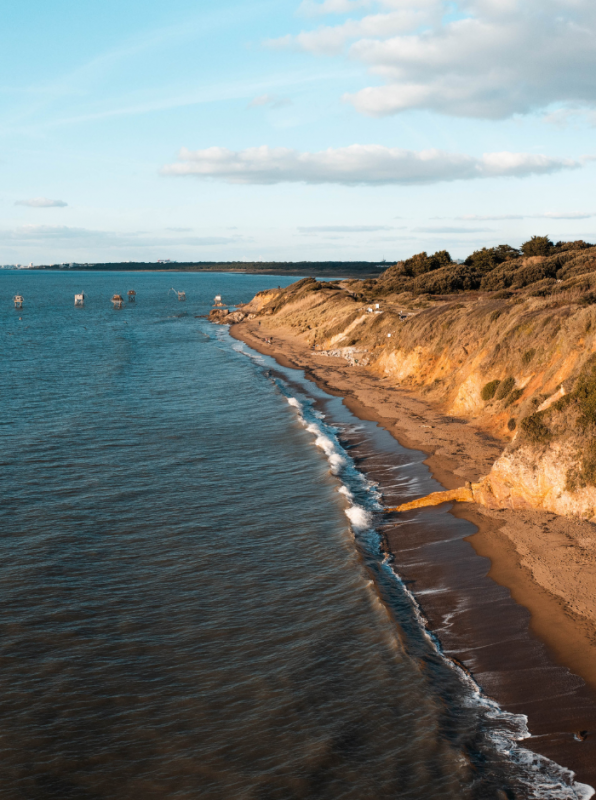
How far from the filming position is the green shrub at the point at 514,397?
29.7 m

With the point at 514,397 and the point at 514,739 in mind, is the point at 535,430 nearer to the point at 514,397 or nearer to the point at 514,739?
the point at 514,397

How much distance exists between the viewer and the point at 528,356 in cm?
3062

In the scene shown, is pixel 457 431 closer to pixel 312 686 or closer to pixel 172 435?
pixel 172 435

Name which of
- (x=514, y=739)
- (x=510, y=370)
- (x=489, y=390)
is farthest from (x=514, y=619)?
(x=510, y=370)

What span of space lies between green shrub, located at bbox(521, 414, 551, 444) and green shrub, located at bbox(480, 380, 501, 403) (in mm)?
10951

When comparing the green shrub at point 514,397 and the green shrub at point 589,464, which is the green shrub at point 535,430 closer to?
the green shrub at point 589,464

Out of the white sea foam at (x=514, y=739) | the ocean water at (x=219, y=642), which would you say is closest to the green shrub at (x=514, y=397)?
the ocean water at (x=219, y=642)

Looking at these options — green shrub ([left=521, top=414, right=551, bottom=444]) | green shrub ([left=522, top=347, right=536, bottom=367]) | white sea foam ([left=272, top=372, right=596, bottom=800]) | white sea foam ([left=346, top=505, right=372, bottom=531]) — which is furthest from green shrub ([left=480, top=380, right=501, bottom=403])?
white sea foam ([left=272, top=372, right=596, bottom=800])

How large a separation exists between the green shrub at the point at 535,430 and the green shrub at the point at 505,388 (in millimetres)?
10208

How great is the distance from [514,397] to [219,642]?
67.8 ft

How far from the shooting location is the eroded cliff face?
19.2 metres

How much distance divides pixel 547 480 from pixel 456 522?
310 cm

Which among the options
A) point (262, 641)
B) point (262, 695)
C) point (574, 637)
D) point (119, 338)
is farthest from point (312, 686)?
point (119, 338)

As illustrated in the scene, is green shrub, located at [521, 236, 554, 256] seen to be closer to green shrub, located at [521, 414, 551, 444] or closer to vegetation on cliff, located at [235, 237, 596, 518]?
vegetation on cliff, located at [235, 237, 596, 518]
